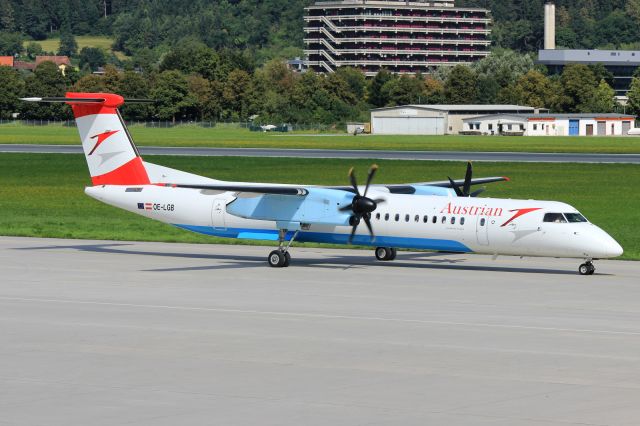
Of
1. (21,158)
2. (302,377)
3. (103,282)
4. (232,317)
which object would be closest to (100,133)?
(103,282)

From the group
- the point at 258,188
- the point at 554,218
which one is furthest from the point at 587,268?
the point at 258,188

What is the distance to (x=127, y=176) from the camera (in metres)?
40.2

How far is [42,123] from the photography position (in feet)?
609

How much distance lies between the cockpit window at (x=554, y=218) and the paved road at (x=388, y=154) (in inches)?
2316

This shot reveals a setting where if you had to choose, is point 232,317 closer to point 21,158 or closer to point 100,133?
Answer: point 100,133

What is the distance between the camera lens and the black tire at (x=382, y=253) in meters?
39.3

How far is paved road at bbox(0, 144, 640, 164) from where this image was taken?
312 ft

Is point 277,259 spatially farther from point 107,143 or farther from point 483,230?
point 107,143

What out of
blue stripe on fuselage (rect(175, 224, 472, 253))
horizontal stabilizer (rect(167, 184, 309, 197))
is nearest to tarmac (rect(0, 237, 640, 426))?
blue stripe on fuselage (rect(175, 224, 472, 253))

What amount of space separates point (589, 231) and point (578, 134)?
5379 inches

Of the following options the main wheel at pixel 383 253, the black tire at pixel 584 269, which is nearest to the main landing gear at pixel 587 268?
the black tire at pixel 584 269

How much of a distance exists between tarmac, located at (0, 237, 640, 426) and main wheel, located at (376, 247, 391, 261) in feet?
1.81

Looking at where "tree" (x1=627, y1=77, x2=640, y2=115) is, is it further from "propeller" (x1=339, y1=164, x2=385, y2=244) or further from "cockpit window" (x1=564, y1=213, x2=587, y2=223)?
"cockpit window" (x1=564, y1=213, x2=587, y2=223)

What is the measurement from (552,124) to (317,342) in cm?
14630
